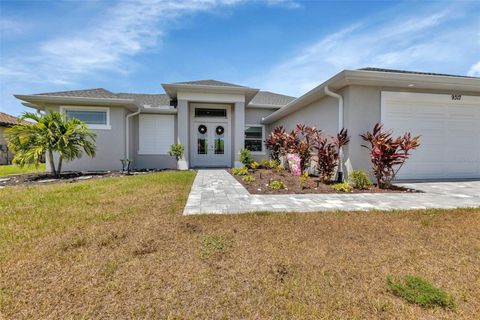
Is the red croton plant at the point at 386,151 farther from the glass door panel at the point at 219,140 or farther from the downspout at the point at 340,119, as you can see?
the glass door panel at the point at 219,140

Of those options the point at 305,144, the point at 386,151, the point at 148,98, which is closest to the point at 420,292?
the point at 386,151

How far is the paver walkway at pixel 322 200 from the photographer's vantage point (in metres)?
4.72

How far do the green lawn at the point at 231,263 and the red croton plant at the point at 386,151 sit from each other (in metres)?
2.33

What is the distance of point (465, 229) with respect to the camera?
11.7 feet

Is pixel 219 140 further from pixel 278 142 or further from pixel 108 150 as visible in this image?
pixel 108 150

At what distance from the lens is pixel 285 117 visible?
13422 millimetres

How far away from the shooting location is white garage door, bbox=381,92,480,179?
7938mm

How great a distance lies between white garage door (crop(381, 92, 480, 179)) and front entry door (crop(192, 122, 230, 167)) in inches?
360

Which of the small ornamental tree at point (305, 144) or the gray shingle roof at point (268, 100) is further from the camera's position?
the gray shingle roof at point (268, 100)

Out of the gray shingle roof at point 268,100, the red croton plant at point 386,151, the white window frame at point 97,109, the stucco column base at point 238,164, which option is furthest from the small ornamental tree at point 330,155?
the white window frame at point 97,109

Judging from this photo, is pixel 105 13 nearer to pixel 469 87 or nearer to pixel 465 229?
pixel 465 229

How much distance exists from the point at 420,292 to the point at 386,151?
17.5ft

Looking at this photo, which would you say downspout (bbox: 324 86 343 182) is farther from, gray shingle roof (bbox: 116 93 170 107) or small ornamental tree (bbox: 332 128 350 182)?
gray shingle roof (bbox: 116 93 170 107)

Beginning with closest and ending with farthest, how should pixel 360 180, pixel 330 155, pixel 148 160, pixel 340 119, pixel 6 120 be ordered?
pixel 360 180
pixel 330 155
pixel 340 119
pixel 148 160
pixel 6 120
